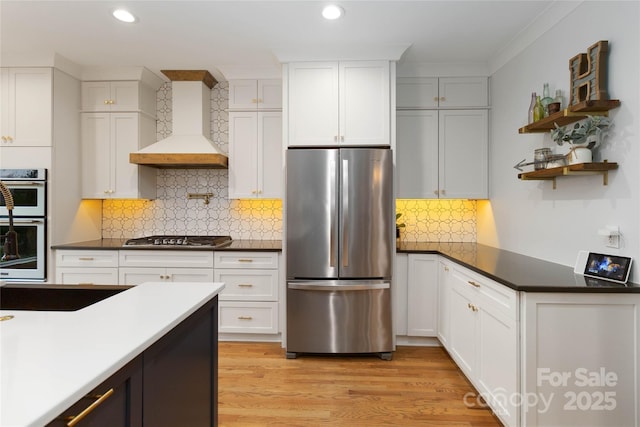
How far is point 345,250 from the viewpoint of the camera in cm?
287

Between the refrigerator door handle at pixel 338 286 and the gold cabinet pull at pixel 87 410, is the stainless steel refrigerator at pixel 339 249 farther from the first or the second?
the gold cabinet pull at pixel 87 410

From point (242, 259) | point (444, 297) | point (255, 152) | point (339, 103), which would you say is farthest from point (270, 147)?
point (444, 297)

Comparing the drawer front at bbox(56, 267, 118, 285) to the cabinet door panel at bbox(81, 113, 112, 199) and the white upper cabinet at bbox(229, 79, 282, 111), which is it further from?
the white upper cabinet at bbox(229, 79, 282, 111)

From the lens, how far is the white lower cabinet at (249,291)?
3.25 meters

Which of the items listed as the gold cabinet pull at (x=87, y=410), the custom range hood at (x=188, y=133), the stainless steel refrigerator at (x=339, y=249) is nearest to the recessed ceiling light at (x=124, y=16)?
the custom range hood at (x=188, y=133)

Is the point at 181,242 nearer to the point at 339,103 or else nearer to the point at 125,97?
the point at 125,97

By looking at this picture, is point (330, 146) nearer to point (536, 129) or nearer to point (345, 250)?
point (345, 250)

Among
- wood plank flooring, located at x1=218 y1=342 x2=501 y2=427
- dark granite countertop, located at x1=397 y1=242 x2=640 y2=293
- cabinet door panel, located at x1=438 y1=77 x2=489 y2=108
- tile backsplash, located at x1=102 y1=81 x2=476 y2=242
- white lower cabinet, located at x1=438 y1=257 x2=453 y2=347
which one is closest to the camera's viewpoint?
dark granite countertop, located at x1=397 y1=242 x2=640 y2=293

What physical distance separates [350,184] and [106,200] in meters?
2.90

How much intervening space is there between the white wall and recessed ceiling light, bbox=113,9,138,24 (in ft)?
9.99

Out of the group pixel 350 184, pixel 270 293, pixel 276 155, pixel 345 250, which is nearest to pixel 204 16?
pixel 276 155

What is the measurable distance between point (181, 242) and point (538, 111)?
322cm

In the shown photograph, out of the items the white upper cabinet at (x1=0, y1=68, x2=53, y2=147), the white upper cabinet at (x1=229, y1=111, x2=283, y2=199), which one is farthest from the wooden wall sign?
the white upper cabinet at (x1=0, y1=68, x2=53, y2=147)

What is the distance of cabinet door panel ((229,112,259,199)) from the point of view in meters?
3.51
